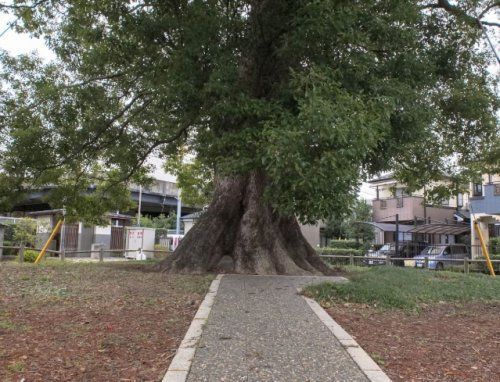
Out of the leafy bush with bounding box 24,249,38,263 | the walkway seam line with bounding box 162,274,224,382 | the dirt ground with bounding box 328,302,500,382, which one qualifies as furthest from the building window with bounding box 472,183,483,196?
the walkway seam line with bounding box 162,274,224,382

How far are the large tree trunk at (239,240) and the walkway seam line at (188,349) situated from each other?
529cm

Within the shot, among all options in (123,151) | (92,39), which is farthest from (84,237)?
(92,39)

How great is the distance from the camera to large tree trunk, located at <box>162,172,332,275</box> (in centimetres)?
1335

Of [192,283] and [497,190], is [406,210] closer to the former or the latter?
[497,190]

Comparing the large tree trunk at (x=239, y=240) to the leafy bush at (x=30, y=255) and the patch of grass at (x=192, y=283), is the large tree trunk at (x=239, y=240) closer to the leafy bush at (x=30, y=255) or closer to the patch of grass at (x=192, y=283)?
the patch of grass at (x=192, y=283)

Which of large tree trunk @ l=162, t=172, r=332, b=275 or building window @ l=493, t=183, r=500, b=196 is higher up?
building window @ l=493, t=183, r=500, b=196

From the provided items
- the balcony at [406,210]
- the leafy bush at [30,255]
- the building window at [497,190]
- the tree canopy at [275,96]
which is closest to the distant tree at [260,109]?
the tree canopy at [275,96]

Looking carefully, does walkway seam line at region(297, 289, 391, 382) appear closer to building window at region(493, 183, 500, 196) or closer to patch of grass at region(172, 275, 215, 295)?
patch of grass at region(172, 275, 215, 295)

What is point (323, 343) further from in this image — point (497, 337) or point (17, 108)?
point (17, 108)

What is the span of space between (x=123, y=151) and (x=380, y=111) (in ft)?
31.3

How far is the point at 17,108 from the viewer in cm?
1338

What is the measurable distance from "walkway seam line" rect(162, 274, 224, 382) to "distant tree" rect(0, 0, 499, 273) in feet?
6.33

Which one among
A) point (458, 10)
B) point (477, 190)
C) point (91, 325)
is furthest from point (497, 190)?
point (91, 325)

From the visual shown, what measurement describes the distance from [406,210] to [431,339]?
3097 cm
